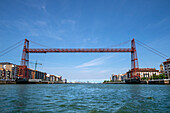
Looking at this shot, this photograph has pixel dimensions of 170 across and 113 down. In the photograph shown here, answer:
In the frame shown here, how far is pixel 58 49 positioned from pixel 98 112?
6453 cm

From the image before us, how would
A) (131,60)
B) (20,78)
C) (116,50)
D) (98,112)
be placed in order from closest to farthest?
(98,112), (20,78), (131,60), (116,50)

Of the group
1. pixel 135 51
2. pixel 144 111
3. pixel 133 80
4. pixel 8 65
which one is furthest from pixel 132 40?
pixel 8 65

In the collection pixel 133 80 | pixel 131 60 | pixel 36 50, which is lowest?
pixel 133 80

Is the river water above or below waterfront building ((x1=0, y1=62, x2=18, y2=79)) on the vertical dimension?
below

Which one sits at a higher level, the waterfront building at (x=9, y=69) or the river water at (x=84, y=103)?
the waterfront building at (x=9, y=69)

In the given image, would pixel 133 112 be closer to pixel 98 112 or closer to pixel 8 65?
pixel 98 112

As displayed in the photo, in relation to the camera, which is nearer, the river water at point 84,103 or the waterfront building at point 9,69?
the river water at point 84,103

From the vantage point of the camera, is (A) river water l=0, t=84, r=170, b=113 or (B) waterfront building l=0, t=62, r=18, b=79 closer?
(A) river water l=0, t=84, r=170, b=113

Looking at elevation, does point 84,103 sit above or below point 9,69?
below

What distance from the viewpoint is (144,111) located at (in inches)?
278

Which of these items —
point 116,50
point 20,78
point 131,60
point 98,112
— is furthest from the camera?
point 116,50

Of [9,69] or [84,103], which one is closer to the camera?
[84,103]

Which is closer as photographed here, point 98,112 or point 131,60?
point 98,112

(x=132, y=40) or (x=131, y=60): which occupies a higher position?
(x=132, y=40)
